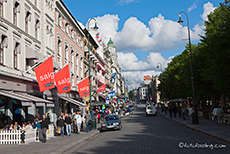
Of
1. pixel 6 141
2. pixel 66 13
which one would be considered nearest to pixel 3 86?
pixel 6 141

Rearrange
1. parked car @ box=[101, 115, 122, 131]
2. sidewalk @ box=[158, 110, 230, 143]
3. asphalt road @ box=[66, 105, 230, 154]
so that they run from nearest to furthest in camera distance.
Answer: asphalt road @ box=[66, 105, 230, 154]
sidewalk @ box=[158, 110, 230, 143]
parked car @ box=[101, 115, 122, 131]

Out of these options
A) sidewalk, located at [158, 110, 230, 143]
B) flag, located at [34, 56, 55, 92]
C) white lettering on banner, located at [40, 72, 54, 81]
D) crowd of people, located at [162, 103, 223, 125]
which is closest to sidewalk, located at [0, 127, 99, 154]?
flag, located at [34, 56, 55, 92]

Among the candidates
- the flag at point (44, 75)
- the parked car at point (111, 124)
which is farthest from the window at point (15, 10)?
the parked car at point (111, 124)

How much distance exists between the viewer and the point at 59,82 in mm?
22719

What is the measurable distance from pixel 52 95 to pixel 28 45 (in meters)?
6.59

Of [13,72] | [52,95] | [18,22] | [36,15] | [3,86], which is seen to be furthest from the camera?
[52,95]

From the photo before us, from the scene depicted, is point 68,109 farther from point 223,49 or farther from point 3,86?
point 223,49

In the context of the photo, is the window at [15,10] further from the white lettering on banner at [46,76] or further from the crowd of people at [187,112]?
the crowd of people at [187,112]

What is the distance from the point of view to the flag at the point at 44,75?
63.3ft

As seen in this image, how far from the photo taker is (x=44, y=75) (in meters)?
19.7

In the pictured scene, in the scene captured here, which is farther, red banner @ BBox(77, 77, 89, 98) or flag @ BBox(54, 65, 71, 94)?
red banner @ BBox(77, 77, 89, 98)

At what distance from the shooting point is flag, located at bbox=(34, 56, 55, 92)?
19.3 metres

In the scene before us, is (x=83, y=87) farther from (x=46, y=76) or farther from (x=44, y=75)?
(x=44, y=75)

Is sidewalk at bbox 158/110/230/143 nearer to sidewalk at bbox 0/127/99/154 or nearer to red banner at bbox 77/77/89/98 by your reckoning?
sidewalk at bbox 0/127/99/154
